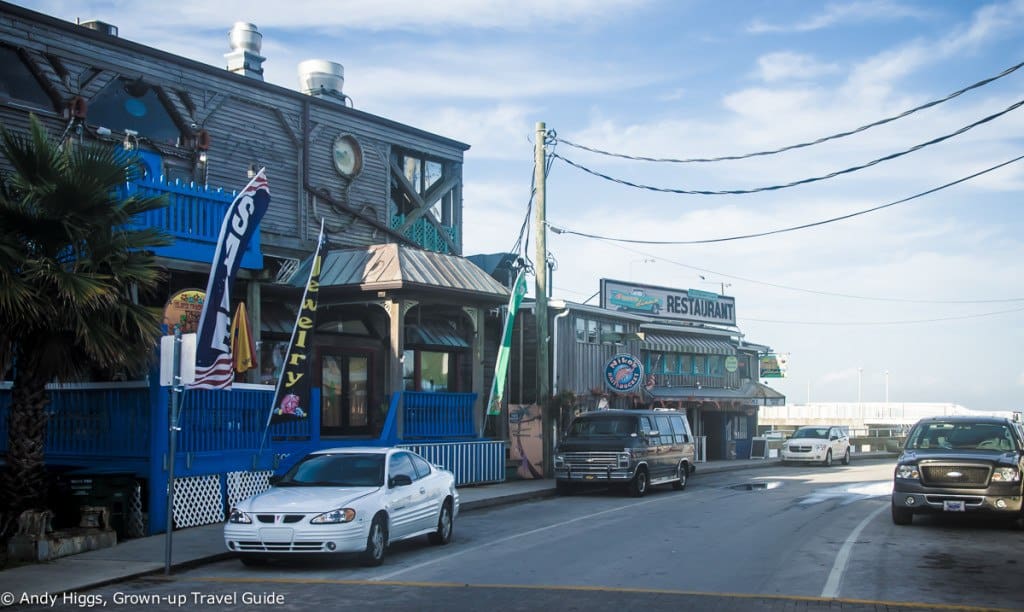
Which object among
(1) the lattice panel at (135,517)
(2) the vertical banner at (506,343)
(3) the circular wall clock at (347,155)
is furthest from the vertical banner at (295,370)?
(3) the circular wall clock at (347,155)

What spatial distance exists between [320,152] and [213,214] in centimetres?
695

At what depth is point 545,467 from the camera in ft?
91.0

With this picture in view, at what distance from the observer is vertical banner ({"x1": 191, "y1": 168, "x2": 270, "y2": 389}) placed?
1489 cm

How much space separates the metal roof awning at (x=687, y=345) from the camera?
37594 mm

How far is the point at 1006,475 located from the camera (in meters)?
15.6

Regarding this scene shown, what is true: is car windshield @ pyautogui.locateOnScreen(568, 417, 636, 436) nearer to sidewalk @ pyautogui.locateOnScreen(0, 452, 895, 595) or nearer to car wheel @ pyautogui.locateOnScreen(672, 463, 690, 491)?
car wheel @ pyautogui.locateOnScreen(672, 463, 690, 491)

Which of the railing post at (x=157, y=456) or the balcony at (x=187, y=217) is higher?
the balcony at (x=187, y=217)

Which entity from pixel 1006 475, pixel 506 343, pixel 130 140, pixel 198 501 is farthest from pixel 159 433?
pixel 1006 475

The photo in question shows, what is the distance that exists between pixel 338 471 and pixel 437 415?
389 inches

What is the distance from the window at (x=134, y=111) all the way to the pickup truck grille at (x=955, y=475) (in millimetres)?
16868

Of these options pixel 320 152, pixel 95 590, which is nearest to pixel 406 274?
pixel 320 152

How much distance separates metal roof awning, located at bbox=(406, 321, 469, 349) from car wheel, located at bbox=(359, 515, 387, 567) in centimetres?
1407

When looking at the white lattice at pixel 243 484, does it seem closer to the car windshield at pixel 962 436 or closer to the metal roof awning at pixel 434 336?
the metal roof awning at pixel 434 336

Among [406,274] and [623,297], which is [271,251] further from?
[623,297]
